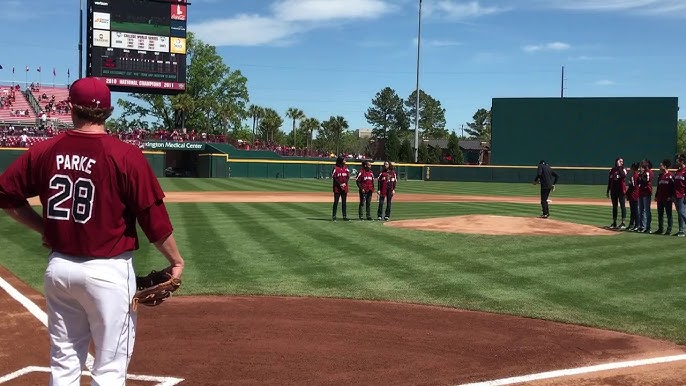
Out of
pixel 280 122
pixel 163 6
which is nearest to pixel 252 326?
pixel 163 6

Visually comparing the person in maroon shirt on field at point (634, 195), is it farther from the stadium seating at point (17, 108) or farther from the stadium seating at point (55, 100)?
the stadium seating at point (17, 108)

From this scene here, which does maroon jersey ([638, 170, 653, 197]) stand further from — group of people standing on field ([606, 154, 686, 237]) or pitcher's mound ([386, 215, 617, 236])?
pitcher's mound ([386, 215, 617, 236])

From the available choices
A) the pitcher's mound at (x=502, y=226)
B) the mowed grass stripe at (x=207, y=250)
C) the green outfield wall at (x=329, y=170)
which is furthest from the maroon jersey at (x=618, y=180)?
the green outfield wall at (x=329, y=170)

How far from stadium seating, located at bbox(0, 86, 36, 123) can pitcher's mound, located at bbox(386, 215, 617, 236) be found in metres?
47.2

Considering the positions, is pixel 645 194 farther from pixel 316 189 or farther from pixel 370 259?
pixel 316 189

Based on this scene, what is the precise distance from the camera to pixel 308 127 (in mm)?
111812

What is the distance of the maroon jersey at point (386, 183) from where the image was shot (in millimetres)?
18359

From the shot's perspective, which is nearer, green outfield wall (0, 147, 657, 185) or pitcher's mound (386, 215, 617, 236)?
pitcher's mound (386, 215, 617, 236)

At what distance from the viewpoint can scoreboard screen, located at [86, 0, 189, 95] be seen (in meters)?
28.2

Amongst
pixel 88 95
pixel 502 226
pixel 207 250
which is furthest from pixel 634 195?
pixel 88 95

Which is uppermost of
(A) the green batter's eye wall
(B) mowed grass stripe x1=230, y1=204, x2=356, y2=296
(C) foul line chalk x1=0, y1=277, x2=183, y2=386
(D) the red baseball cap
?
(A) the green batter's eye wall

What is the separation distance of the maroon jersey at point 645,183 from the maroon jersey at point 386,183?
6487 mm

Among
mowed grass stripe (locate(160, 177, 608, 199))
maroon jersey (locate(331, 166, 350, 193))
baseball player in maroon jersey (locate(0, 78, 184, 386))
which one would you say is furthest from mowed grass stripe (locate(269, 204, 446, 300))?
mowed grass stripe (locate(160, 177, 608, 199))

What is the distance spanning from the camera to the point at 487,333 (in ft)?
22.5
